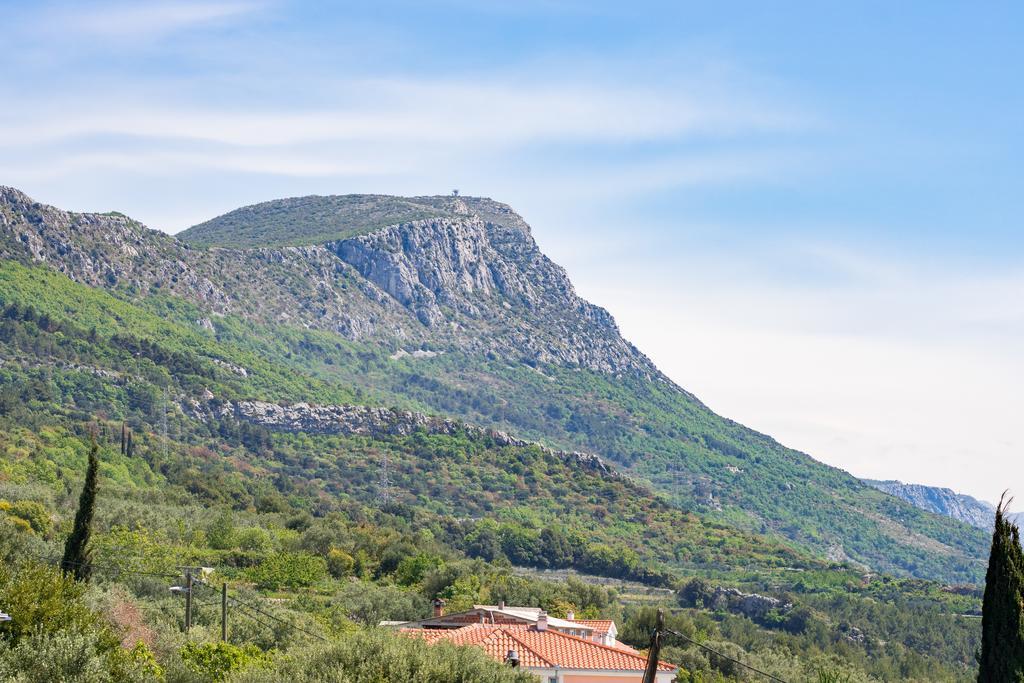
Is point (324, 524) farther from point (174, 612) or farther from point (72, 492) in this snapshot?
point (174, 612)

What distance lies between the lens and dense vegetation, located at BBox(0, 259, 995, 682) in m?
44.7

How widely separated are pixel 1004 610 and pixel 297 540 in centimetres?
6718

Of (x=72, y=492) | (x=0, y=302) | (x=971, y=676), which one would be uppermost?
(x=0, y=302)

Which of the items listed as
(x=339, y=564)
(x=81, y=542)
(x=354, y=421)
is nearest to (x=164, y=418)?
(x=354, y=421)

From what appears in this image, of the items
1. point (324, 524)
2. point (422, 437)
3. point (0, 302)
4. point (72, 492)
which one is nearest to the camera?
point (72, 492)

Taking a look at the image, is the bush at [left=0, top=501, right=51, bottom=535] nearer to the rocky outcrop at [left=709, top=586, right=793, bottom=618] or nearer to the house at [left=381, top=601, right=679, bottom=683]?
the house at [left=381, top=601, right=679, bottom=683]

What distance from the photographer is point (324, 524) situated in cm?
10675

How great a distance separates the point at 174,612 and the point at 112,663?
25114 millimetres

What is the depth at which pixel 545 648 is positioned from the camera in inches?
1946

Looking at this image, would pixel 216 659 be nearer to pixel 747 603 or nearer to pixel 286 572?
pixel 286 572

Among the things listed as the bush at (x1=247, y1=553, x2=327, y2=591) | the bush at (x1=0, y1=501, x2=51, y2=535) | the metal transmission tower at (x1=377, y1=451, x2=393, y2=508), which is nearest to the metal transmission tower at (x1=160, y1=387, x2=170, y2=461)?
the metal transmission tower at (x1=377, y1=451, x2=393, y2=508)

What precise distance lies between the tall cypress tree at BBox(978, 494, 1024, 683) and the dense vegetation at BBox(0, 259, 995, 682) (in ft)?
45.3

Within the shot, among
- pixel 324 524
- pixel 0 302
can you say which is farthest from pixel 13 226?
pixel 324 524

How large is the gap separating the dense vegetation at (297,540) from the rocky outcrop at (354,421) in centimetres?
195
